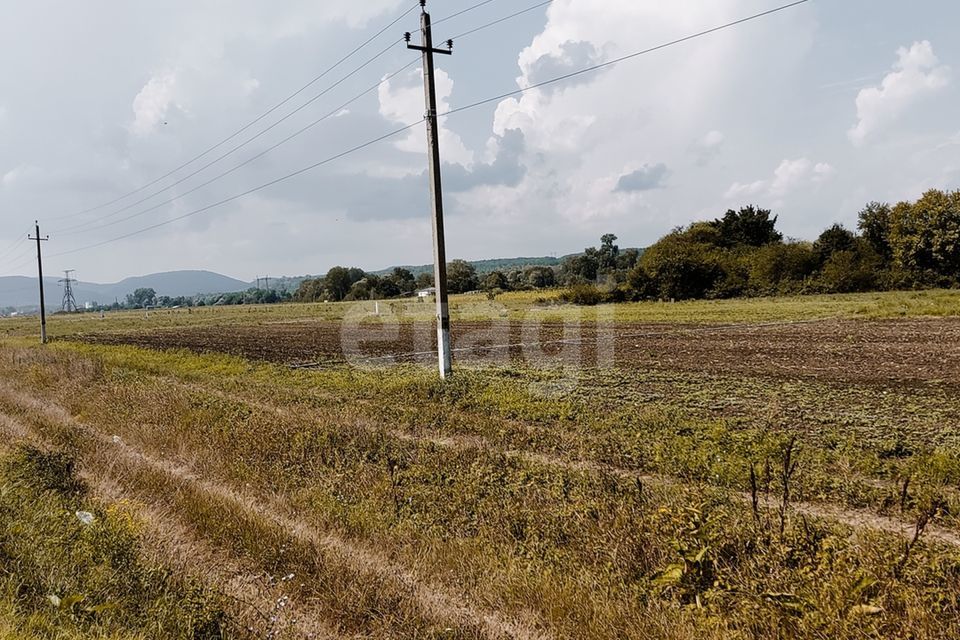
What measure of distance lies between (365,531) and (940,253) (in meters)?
61.2

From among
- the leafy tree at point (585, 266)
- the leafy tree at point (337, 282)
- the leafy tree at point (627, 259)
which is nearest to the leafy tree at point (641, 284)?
the leafy tree at point (585, 266)

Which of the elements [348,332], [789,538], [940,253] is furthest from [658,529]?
[940,253]

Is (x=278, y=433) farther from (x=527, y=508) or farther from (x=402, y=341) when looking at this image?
(x=402, y=341)

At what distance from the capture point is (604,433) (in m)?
8.62

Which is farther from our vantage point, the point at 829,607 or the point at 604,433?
the point at 604,433

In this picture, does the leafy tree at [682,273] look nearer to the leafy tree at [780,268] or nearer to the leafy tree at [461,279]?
the leafy tree at [780,268]

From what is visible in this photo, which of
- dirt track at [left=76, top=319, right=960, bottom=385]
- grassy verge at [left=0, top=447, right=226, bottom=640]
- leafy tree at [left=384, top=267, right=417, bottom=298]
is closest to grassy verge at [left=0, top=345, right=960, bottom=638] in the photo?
grassy verge at [left=0, top=447, right=226, bottom=640]

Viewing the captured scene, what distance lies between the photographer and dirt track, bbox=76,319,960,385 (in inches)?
531

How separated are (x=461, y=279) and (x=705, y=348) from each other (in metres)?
86.4

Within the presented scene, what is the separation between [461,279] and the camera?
4092 inches

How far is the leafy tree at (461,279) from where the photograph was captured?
102 meters

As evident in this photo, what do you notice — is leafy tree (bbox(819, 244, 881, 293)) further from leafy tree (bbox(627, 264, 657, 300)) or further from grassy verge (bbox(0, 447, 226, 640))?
grassy verge (bbox(0, 447, 226, 640))

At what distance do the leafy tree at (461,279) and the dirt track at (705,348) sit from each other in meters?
70.0

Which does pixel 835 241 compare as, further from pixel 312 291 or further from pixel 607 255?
pixel 312 291
